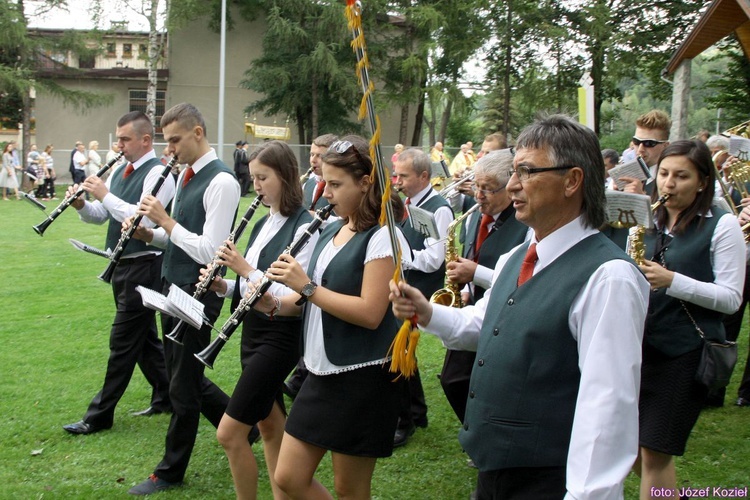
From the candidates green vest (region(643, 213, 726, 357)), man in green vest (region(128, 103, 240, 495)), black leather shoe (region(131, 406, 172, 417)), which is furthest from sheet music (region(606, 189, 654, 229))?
black leather shoe (region(131, 406, 172, 417))

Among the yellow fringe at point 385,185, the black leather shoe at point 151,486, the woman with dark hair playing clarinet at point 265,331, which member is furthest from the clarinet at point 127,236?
the yellow fringe at point 385,185

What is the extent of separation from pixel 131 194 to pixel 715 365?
14.2 ft

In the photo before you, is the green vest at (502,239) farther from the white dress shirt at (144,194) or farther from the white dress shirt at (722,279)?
the white dress shirt at (144,194)

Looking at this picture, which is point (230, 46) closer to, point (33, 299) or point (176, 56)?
point (176, 56)

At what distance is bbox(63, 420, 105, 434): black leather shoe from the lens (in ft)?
19.5

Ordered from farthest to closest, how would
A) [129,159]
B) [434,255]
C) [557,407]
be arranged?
[129,159], [434,255], [557,407]

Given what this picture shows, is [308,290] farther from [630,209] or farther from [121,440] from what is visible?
[121,440]

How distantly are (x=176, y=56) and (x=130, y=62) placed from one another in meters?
3.43

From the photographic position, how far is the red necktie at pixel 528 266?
2543 mm

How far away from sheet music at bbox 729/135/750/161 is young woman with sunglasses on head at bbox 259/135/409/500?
3753 millimetres

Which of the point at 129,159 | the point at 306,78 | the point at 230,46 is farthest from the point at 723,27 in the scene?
the point at 230,46

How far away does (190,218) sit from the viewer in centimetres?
504

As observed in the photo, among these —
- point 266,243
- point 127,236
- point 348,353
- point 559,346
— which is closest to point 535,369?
point 559,346

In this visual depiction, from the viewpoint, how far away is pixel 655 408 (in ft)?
12.8
